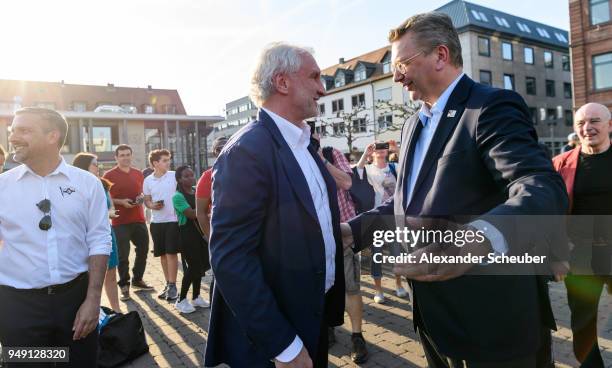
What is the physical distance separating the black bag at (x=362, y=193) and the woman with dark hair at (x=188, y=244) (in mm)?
2184

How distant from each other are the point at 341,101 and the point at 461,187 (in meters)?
44.3

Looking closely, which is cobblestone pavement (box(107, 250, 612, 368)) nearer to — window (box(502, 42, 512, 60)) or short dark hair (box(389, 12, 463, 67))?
short dark hair (box(389, 12, 463, 67))

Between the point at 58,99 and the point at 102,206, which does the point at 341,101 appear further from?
the point at 102,206

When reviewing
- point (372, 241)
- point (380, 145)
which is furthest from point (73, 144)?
point (372, 241)

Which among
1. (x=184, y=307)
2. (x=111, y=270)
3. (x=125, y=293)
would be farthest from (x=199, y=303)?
(x=125, y=293)

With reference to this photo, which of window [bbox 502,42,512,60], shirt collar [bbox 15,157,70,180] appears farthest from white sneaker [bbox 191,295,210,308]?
window [bbox 502,42,512,60]

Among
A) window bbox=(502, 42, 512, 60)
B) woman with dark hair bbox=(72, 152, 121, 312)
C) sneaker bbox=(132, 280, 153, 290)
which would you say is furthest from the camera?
window bbox=(502, 42, 512, 60)

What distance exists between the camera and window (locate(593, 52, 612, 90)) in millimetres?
22250

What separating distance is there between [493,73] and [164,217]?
3632cm

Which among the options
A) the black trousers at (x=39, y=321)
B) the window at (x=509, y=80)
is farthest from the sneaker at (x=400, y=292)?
the window at (x=509, y=80)

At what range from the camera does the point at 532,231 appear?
4.08 feet

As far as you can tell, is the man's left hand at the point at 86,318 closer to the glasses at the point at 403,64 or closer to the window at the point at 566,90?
the glasses at the point at 403,64

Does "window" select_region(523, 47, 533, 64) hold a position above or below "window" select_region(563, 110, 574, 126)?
above

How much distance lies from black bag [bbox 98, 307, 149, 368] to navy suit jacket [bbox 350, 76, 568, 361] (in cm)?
341
